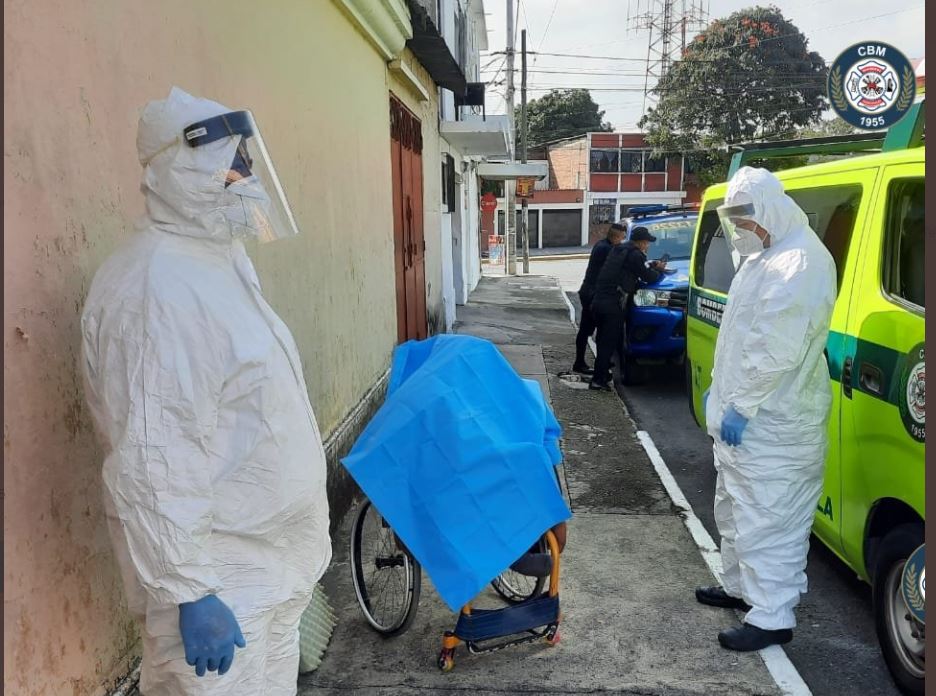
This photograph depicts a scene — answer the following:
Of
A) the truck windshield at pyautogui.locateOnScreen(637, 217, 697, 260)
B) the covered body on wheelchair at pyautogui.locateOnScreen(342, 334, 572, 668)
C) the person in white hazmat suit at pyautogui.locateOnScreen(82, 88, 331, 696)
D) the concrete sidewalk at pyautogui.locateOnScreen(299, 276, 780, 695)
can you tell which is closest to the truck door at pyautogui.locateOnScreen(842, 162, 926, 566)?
the concrete sidewalk at pyautogui.locateOnScreen(299, 276, 780, 695)

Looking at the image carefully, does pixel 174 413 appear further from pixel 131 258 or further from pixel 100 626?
pixel 100 626

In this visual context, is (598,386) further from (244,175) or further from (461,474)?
(244,175)

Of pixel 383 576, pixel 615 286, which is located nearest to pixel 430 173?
pixel 615 286

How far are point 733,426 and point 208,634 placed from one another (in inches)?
92.7

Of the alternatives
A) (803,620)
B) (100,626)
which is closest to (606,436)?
(803,620)

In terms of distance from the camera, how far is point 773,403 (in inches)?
130

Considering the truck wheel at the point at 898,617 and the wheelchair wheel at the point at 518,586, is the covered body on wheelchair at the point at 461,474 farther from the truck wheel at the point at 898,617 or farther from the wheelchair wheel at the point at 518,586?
the truck wheel at the point at 898,617

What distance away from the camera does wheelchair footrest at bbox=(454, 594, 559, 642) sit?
3.27 m

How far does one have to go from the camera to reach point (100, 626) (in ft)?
7.93

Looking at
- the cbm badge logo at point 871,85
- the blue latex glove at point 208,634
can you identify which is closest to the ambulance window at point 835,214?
the cbm badge logo at point 871,85

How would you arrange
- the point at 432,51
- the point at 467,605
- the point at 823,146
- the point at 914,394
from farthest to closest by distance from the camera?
the point at 432,51
the point at 823,146
the point at 467,605
the point at 914,394

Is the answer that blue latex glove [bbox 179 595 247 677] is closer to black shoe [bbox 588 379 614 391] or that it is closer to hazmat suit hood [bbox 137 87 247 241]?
hazmat suit hood [bbox 137 87 247 241]

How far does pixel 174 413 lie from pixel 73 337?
70 cm

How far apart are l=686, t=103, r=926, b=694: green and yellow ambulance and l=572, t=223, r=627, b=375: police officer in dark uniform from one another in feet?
16.6
